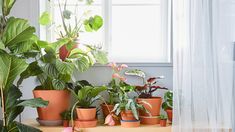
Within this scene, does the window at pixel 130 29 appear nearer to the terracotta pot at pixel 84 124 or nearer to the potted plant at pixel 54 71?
the potted plant at pixel 54 71

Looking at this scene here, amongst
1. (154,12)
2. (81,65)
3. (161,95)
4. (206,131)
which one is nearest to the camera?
(206,131)

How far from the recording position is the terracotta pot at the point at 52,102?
1800 millimetres

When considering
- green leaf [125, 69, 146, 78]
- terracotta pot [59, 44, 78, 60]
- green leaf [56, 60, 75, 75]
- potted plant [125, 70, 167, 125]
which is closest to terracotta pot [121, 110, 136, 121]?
Result: potted plant [125, 70, 167, 125]

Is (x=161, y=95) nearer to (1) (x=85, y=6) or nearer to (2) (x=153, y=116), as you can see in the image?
(2) (x=153, y=116)

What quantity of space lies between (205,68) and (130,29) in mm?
817

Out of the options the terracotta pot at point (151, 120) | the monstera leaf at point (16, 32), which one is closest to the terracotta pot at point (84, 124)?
the terracotta pot at point (151, 120)

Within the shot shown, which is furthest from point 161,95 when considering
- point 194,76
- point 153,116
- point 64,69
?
point 64,69

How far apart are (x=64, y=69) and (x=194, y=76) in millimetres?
798

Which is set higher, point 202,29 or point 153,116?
point 202,29

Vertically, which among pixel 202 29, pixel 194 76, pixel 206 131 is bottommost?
pixel 206 131

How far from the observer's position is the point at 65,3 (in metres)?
2.13

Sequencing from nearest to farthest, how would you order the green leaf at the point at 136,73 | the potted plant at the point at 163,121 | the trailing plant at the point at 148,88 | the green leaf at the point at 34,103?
the green leaf at the point at 34,103 < the potted plant at the point at 163,121 < the trailing plant at the point at 148,88 < the green leaf at the point at 136,73

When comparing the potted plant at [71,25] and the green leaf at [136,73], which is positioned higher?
the potted plant at [71,25]

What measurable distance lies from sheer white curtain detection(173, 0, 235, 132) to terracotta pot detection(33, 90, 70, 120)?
73 cm
